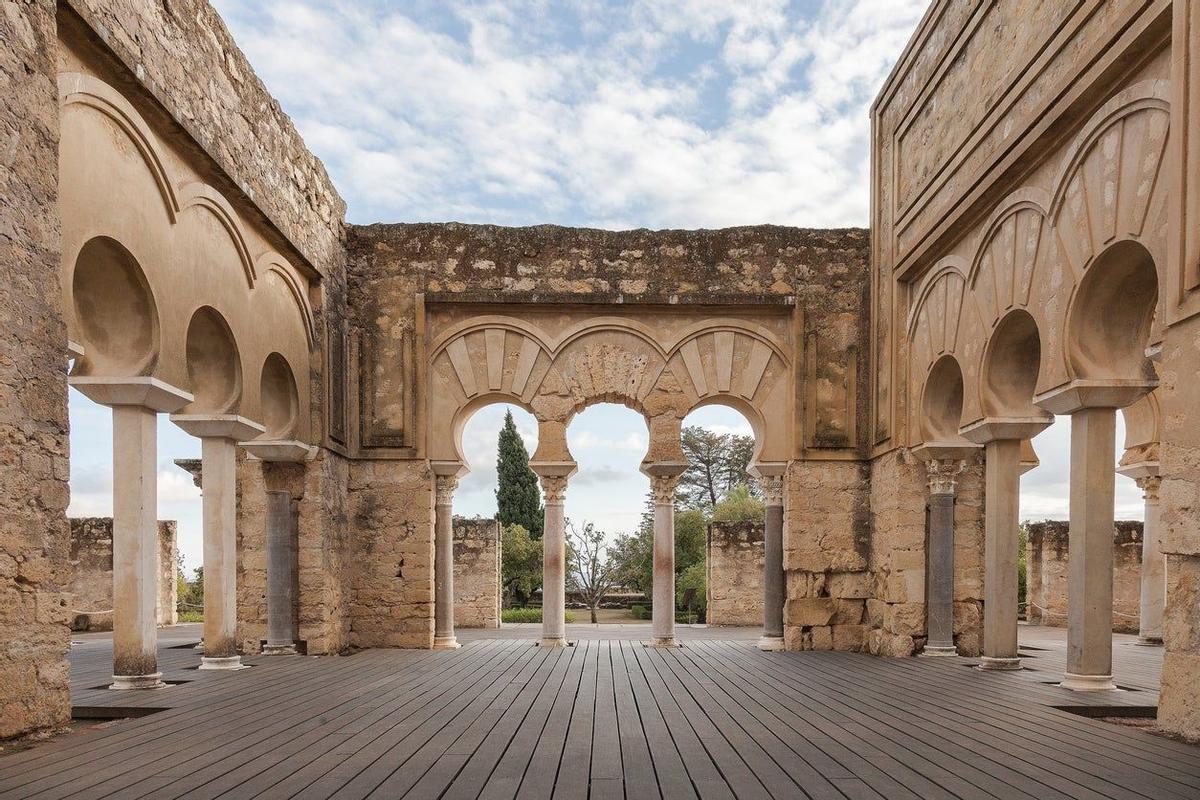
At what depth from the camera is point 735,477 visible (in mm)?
33344

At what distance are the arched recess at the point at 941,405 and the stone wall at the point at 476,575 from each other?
8.41 meters

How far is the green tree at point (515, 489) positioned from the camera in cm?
2494

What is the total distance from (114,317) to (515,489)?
19.4 m

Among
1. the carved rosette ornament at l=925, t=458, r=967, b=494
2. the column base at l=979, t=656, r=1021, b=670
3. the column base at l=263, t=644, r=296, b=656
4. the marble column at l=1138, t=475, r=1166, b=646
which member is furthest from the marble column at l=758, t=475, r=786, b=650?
the column base at l=263, t=644, r=296, b=656

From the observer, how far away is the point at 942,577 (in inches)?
335

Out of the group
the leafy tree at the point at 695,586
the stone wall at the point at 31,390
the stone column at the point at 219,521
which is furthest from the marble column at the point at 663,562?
the leafy tree at the point at 695,586

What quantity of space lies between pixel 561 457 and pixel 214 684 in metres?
4.20

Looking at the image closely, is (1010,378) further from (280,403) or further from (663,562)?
(280,403)

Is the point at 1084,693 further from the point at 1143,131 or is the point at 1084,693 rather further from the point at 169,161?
the point at 169,161

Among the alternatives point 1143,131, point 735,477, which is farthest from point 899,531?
point 735,477

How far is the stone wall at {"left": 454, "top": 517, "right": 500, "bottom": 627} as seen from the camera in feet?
48.1

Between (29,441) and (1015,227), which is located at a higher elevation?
(1015,227)

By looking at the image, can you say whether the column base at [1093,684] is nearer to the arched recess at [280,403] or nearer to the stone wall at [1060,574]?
the arched recess at [280,403]

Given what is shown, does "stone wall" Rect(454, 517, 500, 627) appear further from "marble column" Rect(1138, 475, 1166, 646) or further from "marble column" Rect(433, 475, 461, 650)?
"marble column" Rect(1138, 475, 1166, 646)
